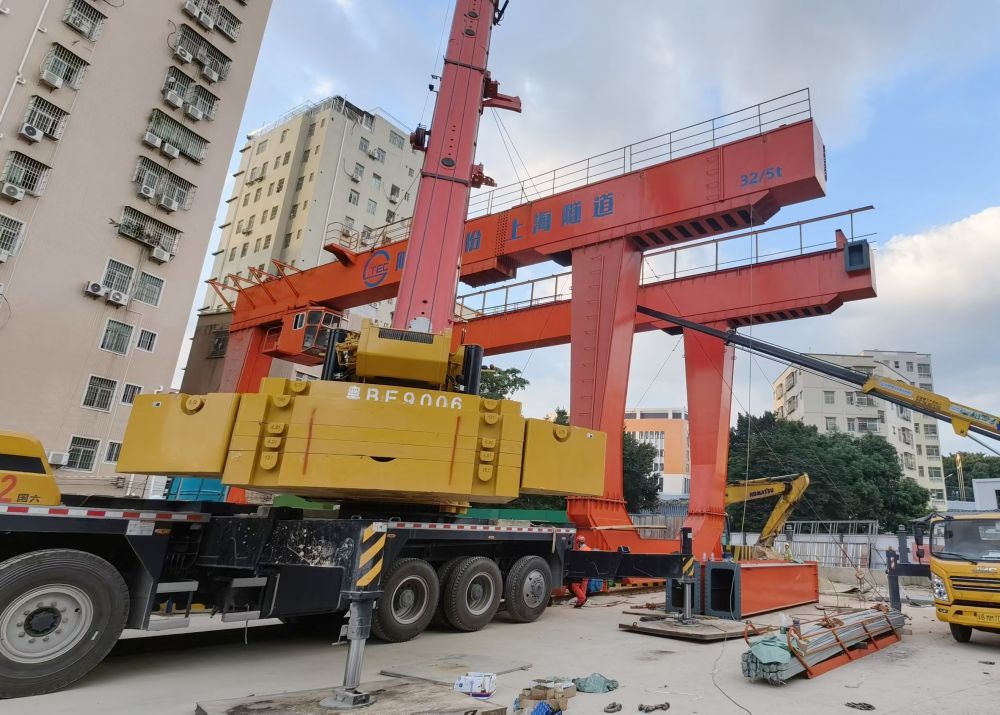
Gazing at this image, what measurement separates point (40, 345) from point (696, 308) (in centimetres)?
1874

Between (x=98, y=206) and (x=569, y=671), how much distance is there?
70.9ft

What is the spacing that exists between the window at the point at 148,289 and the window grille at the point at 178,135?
16.5ft

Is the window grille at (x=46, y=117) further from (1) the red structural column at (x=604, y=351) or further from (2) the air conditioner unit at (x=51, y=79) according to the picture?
(1) the red structural column at (x=604, y=351)

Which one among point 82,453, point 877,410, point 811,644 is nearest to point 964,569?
point 811,644

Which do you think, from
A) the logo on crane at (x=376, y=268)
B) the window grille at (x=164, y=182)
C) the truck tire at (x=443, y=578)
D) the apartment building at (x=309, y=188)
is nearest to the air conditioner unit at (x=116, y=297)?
the window grille at (x=164, y=182)

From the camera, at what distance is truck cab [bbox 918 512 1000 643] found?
7.41 m

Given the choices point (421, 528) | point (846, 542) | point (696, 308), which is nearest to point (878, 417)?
point (846, 542)

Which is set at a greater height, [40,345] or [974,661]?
[40,345]

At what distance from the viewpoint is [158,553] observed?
18.0ft

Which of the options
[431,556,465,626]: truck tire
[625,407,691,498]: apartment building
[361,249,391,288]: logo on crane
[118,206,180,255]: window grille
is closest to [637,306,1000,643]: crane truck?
[431,556,465,626]: truck tire

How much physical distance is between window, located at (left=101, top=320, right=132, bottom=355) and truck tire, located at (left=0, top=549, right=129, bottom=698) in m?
18.1

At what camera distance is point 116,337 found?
2048 cm

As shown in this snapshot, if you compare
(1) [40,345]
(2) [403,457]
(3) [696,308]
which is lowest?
(2) [403,457]

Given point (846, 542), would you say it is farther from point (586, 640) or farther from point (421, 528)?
point (421, 528)
